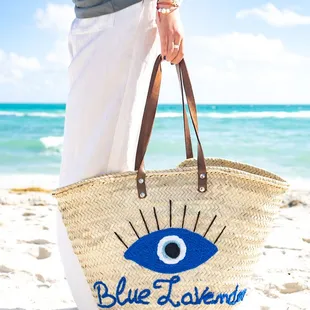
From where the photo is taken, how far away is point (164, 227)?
1673 millimetres

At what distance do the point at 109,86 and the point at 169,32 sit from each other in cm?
24

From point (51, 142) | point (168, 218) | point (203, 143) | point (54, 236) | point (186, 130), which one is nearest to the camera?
point (168, 218)

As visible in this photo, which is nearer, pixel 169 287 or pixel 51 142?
pixel 169 287

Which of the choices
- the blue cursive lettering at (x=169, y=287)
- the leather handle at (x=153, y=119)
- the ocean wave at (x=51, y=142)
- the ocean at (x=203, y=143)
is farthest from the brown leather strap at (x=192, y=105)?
the ocean wave at (x=51, y=142)

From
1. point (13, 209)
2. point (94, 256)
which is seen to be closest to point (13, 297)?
point (94, 256)

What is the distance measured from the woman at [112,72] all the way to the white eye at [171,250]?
0.28m

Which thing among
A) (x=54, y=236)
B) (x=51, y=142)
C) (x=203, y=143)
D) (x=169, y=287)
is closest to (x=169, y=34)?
(x=169, y=287)

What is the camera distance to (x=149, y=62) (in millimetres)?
1791

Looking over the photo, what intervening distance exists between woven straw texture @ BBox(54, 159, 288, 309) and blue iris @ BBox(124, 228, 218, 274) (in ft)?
0.05

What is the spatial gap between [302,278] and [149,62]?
55.6 inches

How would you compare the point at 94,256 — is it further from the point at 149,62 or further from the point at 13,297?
the point at 13,297

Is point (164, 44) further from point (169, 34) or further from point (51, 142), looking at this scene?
point (51, 142)

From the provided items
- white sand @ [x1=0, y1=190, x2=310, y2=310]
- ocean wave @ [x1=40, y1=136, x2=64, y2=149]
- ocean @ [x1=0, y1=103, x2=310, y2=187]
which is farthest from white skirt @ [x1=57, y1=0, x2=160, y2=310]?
ocean wave @ [x1=40, y1=136, x2=64, y2=149]

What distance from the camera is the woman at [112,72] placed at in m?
1.73
